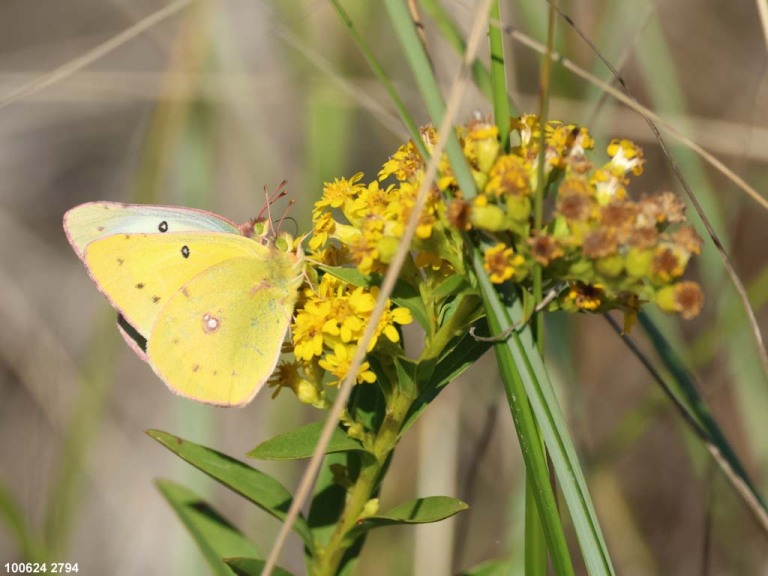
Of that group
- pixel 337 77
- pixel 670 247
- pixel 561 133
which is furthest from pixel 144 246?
→ pixel 670 247

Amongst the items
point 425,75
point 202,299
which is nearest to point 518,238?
point 425,75

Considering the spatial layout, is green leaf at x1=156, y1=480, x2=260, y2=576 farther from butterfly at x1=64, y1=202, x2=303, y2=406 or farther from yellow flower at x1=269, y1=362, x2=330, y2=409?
yellow flower at x1=269, y1=362, x2=330, y2=409

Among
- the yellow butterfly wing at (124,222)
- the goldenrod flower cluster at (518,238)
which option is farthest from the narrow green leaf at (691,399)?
the yellow butterfly wing at (124,222)

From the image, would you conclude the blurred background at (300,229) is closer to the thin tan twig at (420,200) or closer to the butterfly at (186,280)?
the butterfly at (186,280)

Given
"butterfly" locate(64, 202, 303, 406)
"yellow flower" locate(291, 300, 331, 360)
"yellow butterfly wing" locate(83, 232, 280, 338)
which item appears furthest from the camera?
"yellow butterfly wing" locate(83, 232, 280, 338)

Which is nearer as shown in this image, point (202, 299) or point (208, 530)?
point (208, 530)

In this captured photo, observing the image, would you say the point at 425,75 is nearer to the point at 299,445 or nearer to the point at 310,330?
the point at 310,330

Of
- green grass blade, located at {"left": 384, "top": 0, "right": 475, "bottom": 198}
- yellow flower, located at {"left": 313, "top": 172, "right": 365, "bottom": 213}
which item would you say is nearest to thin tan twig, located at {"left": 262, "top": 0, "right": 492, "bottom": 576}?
green grass blade, located at {"left": 384, "top": 0, "right": 475, "bottom": 198}
